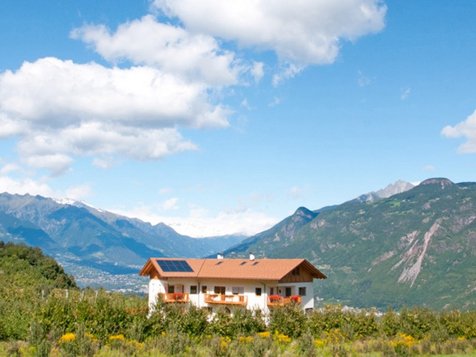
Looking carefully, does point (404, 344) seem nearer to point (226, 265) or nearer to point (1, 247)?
point (226, 265)

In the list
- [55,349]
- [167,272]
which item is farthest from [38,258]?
[55,349]

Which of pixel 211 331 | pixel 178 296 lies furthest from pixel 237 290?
pixel 211 331

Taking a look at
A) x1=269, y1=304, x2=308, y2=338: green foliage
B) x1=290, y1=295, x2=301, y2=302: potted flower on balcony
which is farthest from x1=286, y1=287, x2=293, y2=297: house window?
x1=269, y1=304, x2=308, y2=338: green foliage

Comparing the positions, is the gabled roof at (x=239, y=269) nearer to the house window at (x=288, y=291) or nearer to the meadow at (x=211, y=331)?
the house window at (x=288, y=291)

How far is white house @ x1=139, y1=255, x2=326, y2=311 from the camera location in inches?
2266

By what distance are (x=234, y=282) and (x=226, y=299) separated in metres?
2.02

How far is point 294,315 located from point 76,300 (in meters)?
15.5

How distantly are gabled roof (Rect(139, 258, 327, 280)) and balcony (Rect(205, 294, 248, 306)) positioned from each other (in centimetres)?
212

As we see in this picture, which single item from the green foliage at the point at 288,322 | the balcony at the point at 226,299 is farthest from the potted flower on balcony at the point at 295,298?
the green foliage at the point at 288,322

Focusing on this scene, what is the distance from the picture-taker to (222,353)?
27.5 m

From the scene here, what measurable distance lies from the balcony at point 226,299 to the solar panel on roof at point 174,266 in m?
4.11

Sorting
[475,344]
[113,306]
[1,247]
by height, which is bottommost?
[475,344]

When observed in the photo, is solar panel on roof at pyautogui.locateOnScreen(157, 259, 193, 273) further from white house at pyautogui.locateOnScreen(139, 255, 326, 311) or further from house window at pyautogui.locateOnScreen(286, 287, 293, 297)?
house window at pyautogui.locateOnScreen(286, 287, 293, 297)

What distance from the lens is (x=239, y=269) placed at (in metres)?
59.9
